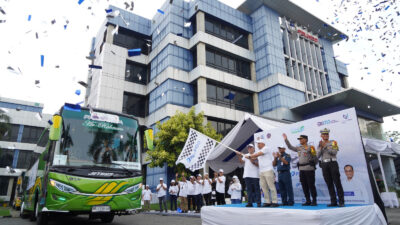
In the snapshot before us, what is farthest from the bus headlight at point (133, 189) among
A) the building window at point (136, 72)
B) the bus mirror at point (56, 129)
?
the building window at point (136, 72)

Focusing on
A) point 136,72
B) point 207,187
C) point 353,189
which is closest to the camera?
point 353,189

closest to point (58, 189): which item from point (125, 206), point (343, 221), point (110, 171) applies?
point (110, 171)

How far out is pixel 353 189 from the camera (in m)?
6.79

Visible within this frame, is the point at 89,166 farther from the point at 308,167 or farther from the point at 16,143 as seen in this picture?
the point at 16,143

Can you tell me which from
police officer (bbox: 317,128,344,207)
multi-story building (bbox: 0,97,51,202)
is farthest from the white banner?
multi-story building (bbox: 0,97,51,202)

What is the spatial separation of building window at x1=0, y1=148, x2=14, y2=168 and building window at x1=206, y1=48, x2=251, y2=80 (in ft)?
105

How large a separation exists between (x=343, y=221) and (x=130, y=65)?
95.8ft

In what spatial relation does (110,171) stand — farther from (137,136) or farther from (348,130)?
(348,130)

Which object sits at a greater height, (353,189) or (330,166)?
(330,166)

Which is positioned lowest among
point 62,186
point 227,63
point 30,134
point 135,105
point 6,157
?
point 62,186

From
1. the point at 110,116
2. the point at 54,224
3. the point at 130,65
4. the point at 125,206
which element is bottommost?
the point at 54,224

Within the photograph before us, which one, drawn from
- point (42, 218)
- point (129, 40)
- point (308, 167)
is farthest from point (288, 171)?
point (129, 40)

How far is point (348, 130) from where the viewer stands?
6957 mm

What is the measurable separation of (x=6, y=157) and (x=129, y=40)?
82.7 ft
